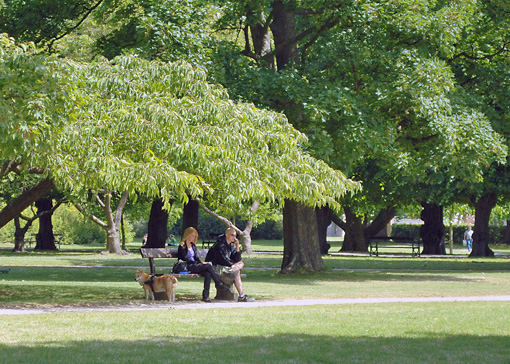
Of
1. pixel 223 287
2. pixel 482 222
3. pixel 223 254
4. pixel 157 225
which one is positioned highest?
pixel 482 222

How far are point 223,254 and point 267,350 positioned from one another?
6699 millimetres

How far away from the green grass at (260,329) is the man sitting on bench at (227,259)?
870 millimetres

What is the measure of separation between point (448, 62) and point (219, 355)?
60.2 feet

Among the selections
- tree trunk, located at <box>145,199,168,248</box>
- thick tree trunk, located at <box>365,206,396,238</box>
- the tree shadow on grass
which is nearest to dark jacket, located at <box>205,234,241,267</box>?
the tree shadow on grass

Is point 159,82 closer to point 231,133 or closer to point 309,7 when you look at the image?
point 231,133

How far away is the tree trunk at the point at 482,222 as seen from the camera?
3582 cm

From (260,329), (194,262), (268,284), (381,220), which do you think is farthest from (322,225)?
(260,329)

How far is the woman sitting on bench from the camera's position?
14.4 m

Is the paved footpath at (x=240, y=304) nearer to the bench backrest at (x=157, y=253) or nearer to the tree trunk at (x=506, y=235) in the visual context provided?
the bench backrest at (x=157, y=253)

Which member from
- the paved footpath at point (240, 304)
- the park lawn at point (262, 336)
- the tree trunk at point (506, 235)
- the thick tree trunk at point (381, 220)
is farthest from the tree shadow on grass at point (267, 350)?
the tree trunk at point (506, 235)

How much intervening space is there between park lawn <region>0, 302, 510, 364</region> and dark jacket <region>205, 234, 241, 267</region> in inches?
89.2

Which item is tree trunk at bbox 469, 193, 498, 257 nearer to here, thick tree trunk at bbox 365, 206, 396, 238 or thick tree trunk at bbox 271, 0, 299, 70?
thick tree trunk at bbox 365, 206, 396, 238

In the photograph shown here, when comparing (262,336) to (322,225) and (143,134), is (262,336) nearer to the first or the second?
(143,134)

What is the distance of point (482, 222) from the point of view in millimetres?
36312
